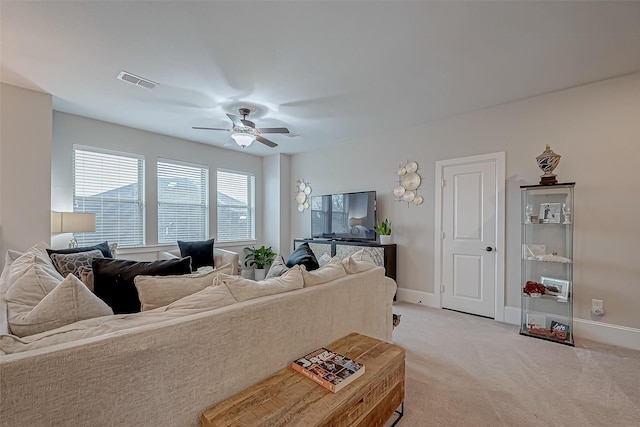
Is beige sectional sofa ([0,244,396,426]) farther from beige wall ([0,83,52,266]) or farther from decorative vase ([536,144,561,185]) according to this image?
decorative vase ([536,144,561,185])

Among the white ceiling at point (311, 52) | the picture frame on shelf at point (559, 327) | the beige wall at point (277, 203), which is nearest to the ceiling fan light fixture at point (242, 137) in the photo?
the white ceiling at point (311, 52)

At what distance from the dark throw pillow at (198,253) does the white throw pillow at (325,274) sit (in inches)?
113

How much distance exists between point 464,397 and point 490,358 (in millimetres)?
771

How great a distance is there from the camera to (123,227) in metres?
4.35

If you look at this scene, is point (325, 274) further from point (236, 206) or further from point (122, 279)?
point (236, 206)

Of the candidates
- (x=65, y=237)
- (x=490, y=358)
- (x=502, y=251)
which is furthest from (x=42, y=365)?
(x=502, y=251)

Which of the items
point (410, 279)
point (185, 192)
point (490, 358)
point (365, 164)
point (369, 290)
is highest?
point (365, 164)

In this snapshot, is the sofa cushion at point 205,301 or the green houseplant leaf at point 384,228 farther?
the green houseplant leaf at point 384,228

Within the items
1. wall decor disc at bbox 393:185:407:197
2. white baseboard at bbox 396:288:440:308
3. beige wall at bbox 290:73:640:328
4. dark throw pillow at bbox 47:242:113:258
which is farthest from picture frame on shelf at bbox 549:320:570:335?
dark throw pillow at bbox 47:242:113:258

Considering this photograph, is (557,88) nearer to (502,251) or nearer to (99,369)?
(502,251)

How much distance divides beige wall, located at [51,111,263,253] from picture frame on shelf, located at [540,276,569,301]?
4.96 m

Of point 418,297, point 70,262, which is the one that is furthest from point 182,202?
point 418,297

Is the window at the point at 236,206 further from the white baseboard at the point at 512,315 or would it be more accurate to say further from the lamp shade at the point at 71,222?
the white baseboard at the point at 512,315

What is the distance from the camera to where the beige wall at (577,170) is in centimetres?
280
